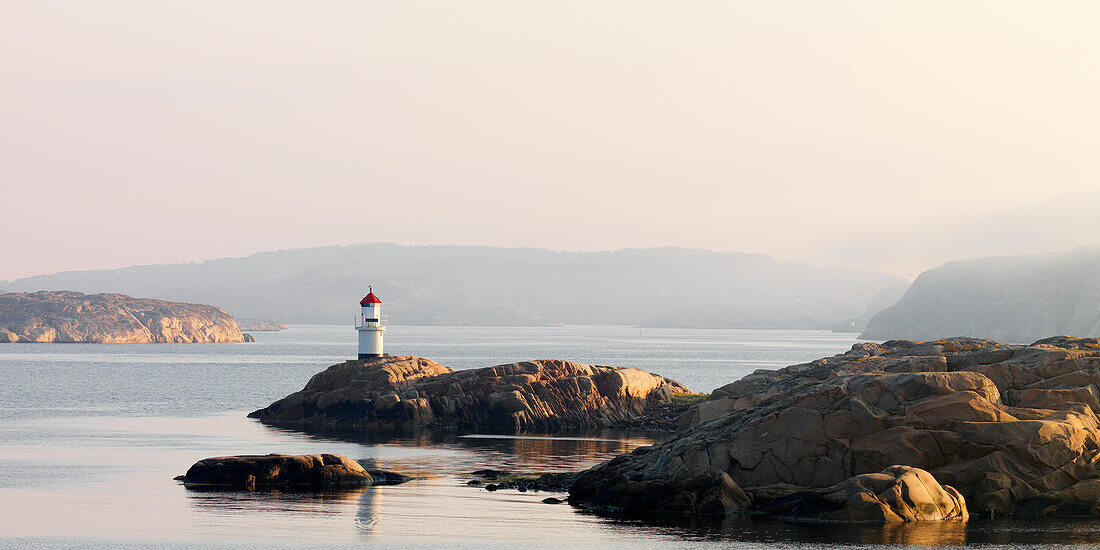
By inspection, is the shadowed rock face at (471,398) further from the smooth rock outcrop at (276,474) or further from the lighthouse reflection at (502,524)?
the smooth rock outcrop at (276,474)

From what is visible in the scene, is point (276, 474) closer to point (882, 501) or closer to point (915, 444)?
point (882, 501)

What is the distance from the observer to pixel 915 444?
34281mm

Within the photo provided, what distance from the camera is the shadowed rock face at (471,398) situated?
219 feet

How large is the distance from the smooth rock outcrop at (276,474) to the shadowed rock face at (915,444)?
8605mm

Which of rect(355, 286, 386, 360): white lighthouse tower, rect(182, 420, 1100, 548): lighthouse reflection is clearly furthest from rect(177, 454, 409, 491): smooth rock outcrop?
rect(355, 286, 386, 360): white lighthouse tower

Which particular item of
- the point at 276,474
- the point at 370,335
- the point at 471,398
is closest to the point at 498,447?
the point at 471,398

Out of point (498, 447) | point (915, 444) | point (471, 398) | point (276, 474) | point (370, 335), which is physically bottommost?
point (498, 447)

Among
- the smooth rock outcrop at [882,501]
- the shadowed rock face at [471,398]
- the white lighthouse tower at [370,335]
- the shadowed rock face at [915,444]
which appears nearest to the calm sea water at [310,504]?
the smooth rock outcrop at [882,501]

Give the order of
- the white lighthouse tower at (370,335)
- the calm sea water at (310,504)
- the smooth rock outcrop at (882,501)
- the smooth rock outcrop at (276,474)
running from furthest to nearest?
1. the white lighthouse tower at (370,335)
2. the smooth rock outcrop at (276,474)
3. the smooth rock outcrop at (882,501)
4. the calm sea water at (310,504)

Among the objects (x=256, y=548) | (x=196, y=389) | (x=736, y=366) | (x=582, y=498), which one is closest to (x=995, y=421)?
(x=582, y=498)

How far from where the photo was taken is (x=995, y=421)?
3450 cm

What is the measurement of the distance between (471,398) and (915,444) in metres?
37.7

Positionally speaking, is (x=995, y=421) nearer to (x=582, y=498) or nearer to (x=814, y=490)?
(x=814, y=490)

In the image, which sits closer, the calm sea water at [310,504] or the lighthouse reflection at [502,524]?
the calm sea water at [310,504]
